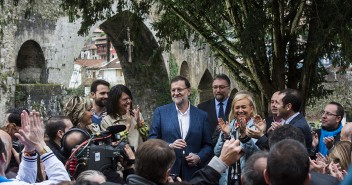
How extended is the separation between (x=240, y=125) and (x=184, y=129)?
0.90 m

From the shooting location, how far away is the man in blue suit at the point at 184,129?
20.6 ft

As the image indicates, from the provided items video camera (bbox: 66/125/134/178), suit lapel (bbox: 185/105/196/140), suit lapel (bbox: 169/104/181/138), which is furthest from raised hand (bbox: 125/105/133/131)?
video camera (bbox: 66/125/134/178)

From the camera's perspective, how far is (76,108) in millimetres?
6297

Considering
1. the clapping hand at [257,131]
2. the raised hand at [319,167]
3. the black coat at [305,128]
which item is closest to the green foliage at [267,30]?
the black coat at [305,128]

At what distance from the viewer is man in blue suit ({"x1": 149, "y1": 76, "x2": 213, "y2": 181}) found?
6.27 m

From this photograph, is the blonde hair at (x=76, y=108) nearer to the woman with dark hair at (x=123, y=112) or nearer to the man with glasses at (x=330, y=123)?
the woman with dark hair at (x=123, y=112)

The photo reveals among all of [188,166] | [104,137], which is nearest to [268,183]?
[104,137]

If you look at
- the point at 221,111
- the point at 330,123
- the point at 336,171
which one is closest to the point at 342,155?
the point at 336,171

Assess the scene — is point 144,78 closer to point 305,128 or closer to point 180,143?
point 180,143

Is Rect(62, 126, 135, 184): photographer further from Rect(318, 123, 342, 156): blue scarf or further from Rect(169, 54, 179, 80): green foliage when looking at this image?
Rect(169, 54, 179, 80): green foliage

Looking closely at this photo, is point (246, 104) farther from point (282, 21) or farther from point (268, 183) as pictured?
point (282, 21)

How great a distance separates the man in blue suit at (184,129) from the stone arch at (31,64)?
36.2 ft

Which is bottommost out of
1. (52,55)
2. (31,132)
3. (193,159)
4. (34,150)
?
(193,159)

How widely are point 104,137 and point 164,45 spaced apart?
548 cm
